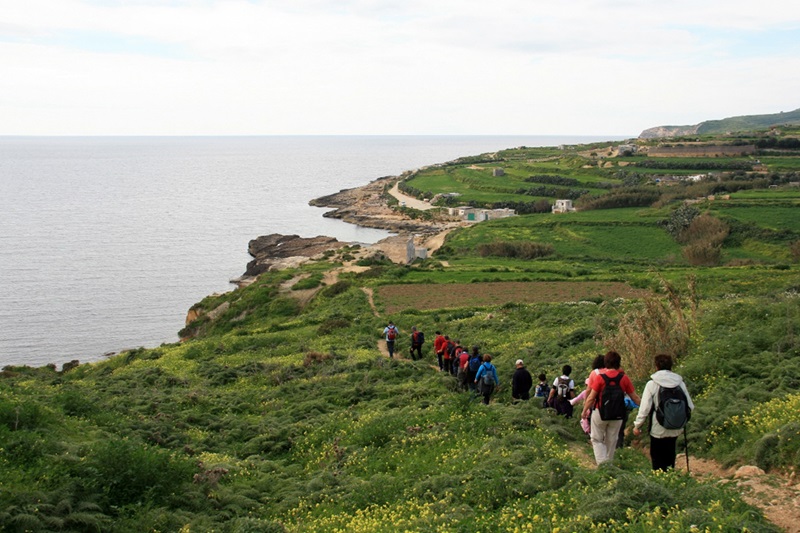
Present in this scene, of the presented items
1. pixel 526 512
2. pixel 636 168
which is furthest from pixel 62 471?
pixel 636 168

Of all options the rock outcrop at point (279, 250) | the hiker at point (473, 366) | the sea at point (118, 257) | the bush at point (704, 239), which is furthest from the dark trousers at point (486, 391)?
the rock outcrop at point (279, 250)

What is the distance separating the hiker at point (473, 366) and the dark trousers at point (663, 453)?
815 cm

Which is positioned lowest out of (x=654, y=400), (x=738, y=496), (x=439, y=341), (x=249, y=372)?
(x=249, y=372)

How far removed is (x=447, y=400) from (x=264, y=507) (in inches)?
236

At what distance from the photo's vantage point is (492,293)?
42.8m

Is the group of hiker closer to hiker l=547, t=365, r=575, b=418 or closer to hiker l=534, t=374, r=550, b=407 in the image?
hiker l=547, t=365, r=575, b=418

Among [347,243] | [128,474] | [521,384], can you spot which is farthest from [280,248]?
[128,474]

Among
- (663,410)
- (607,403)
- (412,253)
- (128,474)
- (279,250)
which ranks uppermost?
(663,410)

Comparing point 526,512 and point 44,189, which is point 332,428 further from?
point 44,189

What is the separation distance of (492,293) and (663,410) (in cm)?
3321

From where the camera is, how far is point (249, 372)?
84.9 feet

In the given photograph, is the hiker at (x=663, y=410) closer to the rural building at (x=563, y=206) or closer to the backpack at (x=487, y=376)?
the backpack at (x=487, y=376)

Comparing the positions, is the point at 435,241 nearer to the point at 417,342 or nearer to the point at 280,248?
the point at 280,248

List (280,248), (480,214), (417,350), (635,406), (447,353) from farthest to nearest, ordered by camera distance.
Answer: (480,214)
(280,248)
(417,350)
(447,353)
(635,406)
